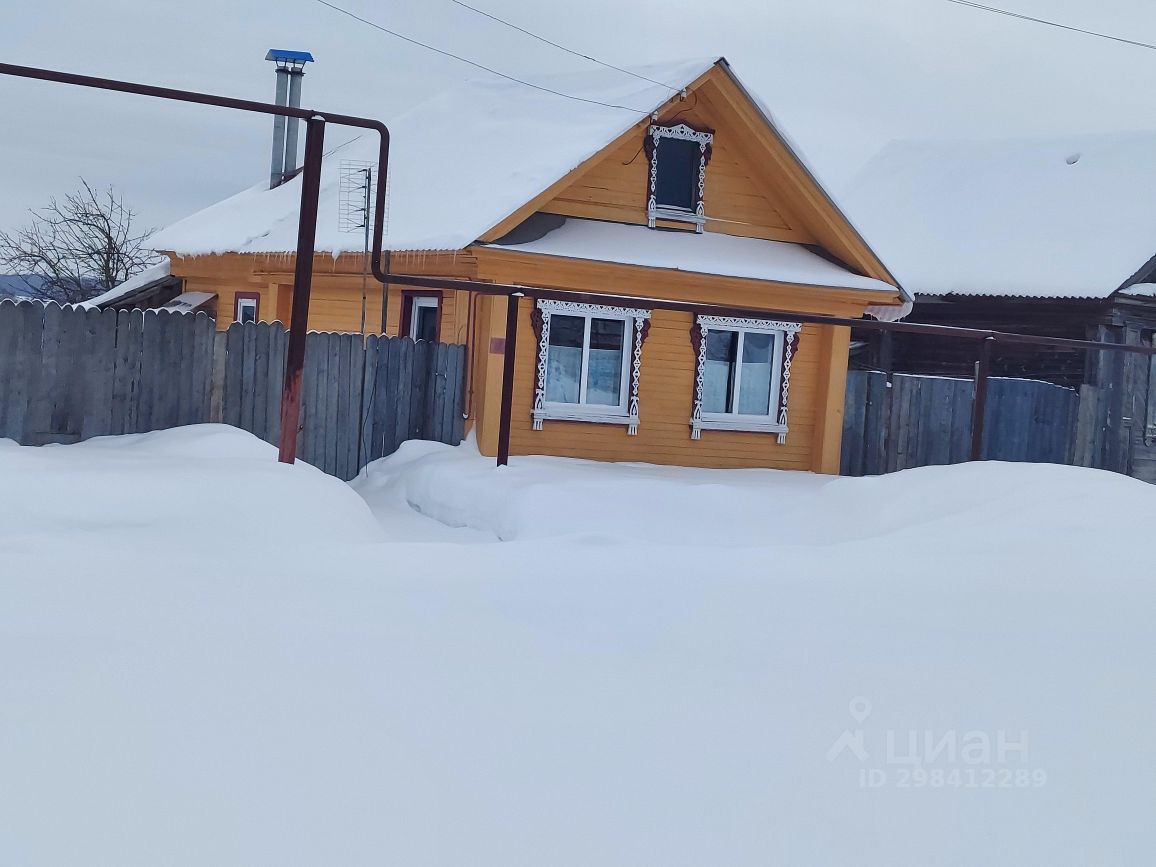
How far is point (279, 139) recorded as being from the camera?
20.6 m

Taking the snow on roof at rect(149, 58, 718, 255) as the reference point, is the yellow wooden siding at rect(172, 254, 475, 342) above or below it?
below

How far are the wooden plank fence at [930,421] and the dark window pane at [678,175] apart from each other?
124 inches

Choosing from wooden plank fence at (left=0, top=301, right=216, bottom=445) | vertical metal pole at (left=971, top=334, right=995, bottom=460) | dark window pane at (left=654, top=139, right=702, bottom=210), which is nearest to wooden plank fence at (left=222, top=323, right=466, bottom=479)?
wooden plank fence at (left=0, top=301, right=216, bottom=445)

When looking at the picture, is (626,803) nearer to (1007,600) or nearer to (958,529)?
(1007,600)

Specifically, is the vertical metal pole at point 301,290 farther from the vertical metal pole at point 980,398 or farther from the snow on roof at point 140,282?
the snow on roof at point 140,282

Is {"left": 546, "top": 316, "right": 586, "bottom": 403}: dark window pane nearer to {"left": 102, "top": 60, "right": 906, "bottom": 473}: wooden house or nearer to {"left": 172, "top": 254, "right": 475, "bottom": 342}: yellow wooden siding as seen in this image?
{"left": 102, "top": 60, "right": 906, "bottom": 473}: wooden house

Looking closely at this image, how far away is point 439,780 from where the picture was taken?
3465 millimetres

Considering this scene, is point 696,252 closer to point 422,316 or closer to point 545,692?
point 422,316

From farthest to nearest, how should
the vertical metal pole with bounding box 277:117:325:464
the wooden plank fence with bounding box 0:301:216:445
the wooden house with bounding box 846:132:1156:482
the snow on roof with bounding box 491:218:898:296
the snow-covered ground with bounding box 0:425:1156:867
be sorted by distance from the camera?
the wooden house with bounding box 846:132:1156:482, the snow on roof with bounding box 491:218:898:296, the wooden plank fence with bounding box 0:301:216:445, the vertical metal pole with bounding box 277:117:325:464, the snow-covered ground with bounding box 0:425:1156:867

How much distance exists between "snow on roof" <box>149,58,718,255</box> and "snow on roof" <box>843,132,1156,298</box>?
16.3 ft

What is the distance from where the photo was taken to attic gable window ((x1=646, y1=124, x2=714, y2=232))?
46.1 feet

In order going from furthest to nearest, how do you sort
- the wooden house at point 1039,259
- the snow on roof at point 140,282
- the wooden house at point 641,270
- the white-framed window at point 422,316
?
the snow on roof at point 140,282
the wooden house at point 1039,259
the white-framed window at point 422,316
the wooden house at point 641,270

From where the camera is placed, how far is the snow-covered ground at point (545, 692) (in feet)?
10.7

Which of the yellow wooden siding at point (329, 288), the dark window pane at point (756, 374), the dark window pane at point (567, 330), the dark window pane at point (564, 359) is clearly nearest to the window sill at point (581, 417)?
the dark window pane at point (564, 359)
